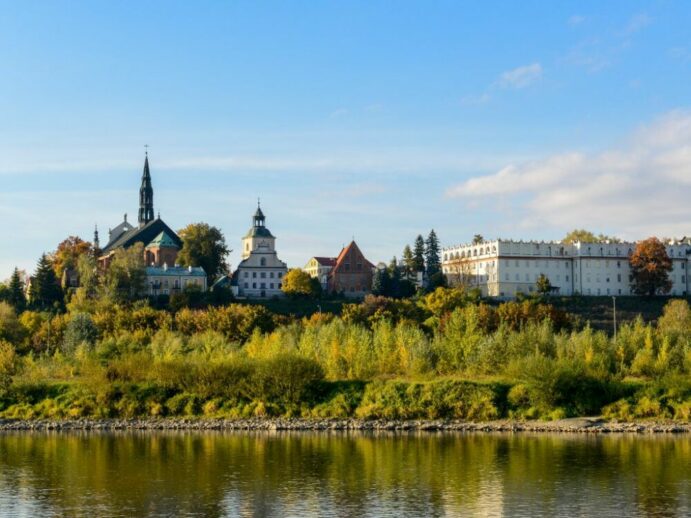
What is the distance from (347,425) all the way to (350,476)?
1595cm

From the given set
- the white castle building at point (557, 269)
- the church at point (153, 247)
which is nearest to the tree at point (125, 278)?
the church at point (153, 247)

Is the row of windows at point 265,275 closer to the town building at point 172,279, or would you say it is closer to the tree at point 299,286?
the town building at point 172,279

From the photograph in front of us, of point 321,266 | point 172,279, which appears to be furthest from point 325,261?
point 172,279

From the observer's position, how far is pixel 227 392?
188ft

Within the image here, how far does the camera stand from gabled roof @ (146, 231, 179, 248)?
129m

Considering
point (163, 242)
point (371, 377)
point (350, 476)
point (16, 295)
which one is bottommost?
point (350, 476)

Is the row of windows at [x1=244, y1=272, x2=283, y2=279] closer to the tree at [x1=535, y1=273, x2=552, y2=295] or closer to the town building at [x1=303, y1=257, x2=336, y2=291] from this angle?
the town building at [x1=303, y1=257, x2=336, y2=291]

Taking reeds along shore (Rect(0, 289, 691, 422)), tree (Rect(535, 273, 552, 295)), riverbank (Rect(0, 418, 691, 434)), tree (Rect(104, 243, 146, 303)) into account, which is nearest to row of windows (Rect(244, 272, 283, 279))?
tree (Rect(104, 243, 146, 303))

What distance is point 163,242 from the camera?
12925cm

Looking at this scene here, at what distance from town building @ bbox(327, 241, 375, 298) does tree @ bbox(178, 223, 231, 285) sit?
12.7 meters

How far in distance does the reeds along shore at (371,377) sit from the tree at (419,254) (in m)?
63.4

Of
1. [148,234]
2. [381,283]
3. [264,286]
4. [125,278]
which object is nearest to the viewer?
[125,278]

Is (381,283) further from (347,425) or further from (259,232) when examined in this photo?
(347,425)

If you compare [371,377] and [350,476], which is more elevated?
[371,377]
